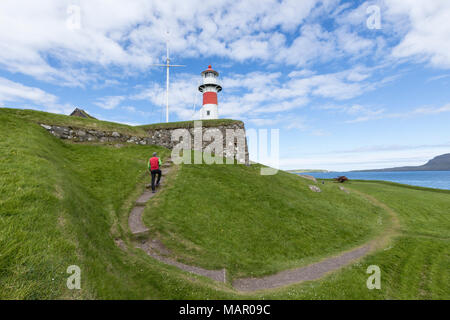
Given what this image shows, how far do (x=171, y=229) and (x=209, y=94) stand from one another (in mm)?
39834

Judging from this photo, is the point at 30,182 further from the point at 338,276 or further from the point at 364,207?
the point at 364,207

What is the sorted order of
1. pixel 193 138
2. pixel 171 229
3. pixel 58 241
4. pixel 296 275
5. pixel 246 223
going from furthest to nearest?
pixel 193 138 < pixel 246 223 < pixel 171 229 < pixel 296 275 < pixel 58 241

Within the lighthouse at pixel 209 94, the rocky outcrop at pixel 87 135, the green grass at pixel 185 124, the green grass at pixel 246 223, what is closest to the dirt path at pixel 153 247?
the green grass at pixel 246 223

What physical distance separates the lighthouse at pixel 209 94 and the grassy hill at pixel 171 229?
940 inches

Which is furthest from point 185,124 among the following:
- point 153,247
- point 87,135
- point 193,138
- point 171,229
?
point 153,247

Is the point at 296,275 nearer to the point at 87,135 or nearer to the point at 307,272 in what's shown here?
the point at 307,272

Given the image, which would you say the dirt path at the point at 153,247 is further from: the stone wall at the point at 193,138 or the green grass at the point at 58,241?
the stone wall at the point at 193,138

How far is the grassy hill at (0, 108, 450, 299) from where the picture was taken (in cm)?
621

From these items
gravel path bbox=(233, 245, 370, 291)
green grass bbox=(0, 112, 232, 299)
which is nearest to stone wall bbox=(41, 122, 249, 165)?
green grass bbox=(0, 112, 232, 299)

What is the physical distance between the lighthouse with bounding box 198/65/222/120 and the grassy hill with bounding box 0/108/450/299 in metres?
23.9

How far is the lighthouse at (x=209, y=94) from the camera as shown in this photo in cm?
4619

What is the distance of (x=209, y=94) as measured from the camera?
46812mm
